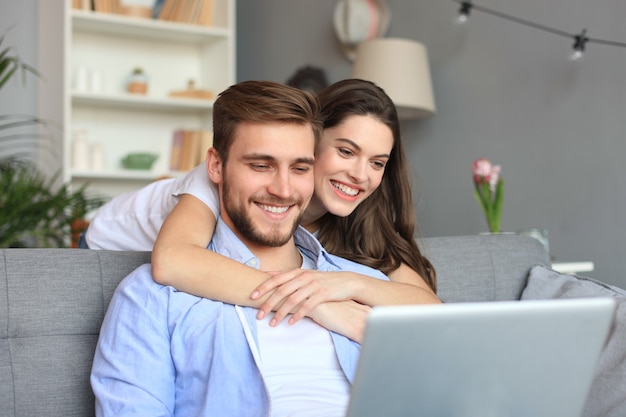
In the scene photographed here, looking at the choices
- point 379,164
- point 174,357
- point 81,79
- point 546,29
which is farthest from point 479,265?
point 81,79

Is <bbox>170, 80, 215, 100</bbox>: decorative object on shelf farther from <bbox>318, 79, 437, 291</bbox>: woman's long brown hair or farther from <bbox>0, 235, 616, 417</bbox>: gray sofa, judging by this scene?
<bbox>0, 235, 616, 417</bbox>: gray sofa

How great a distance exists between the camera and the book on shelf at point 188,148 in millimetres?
4445

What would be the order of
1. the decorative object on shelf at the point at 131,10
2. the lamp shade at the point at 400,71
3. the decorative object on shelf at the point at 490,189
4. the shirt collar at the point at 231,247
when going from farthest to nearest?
1. the decorative object on shelf at the point at 131,10
2. the lamp shade at the point at 400,71
3. the decorative object on shelf at the point at 490,189
4. the shirt collar at the point at 231,247

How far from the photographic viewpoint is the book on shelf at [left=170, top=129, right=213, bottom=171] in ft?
14.6

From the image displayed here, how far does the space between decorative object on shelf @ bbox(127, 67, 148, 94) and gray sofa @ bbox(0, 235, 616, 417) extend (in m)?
2.82

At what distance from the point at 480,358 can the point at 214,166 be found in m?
0.82

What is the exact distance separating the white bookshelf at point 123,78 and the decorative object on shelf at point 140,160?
5cm

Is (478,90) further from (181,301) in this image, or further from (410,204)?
(181,301)

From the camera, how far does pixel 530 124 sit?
124 inches

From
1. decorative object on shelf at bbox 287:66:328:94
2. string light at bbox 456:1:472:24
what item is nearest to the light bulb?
string light at bbox 456:1:472:24

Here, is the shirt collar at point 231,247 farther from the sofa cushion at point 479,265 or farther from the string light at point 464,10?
the string light at point 464,10

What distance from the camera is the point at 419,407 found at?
0.98 metres

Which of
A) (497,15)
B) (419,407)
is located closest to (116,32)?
(497,15)

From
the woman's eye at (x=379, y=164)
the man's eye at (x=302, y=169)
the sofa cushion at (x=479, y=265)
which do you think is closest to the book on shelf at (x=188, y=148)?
the sofa cushion at (x=479, y=265)
